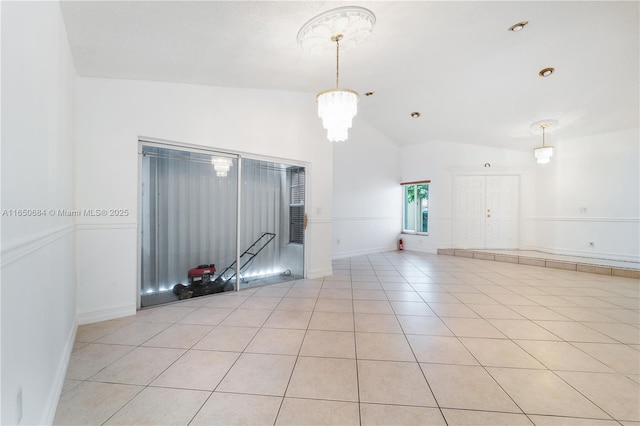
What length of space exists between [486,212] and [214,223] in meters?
6.88

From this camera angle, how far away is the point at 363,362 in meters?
1.96

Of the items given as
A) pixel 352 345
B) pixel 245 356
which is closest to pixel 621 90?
pixel 352 345

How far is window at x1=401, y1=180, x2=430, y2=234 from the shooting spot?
24.2ft

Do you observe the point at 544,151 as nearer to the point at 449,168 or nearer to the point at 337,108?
the point at 449,168

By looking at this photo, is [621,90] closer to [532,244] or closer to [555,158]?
[555,158]

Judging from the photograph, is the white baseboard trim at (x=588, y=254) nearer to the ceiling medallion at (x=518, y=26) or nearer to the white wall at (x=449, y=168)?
the white wall at (x=449, y=168)

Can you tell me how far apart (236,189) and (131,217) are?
1310mm

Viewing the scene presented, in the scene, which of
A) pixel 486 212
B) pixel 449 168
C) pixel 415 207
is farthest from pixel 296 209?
pixel 486 212

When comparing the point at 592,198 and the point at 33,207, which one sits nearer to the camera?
the point at 33,207

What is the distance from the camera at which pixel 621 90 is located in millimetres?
4234

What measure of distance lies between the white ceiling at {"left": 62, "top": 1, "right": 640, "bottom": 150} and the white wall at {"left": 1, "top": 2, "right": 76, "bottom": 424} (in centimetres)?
60

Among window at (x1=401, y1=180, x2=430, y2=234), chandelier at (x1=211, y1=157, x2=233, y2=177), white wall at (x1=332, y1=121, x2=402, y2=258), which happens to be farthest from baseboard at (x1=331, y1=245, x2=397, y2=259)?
chandelier at (x1=211, y1=157, x2=233, y2=177)

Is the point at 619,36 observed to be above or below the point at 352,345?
above

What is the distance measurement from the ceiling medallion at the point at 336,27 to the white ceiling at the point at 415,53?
112 mm
